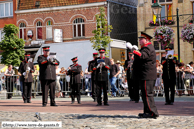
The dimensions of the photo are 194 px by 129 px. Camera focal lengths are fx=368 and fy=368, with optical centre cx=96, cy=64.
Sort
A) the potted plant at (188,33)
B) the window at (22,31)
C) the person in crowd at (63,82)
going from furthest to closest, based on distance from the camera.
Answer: the window at (22,31) → the potted plant at (188,33) → the person in crowd at (63,82)

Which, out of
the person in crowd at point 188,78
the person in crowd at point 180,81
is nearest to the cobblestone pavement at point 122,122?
the person in crowd at point 180,81

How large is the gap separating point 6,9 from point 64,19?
7139mm

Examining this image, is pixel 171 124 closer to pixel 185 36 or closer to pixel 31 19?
pixel 185 36

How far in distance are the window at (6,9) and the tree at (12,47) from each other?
4.66 metres

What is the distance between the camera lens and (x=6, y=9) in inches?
1505

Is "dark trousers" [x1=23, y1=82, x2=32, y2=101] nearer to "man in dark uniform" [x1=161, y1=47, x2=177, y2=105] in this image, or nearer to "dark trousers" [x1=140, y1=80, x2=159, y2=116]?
"man in dark uniform" [x1=161, y1=47, x2=177, y2=105]

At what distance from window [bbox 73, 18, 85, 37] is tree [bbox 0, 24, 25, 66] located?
499cm

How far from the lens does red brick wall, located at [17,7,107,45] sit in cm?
3412

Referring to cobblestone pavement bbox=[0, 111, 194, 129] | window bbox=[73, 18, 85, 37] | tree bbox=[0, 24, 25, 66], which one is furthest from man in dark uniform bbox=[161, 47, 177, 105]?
window bbox=[73, 18, 85, 37]

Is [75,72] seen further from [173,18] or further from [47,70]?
[173,18]

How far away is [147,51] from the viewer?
340 inches

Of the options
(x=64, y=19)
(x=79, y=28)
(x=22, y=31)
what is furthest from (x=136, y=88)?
(x=22, y=31)

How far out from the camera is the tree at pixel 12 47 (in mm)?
32688

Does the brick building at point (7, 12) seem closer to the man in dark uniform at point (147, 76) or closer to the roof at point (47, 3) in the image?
the roof at point (47, 3)
